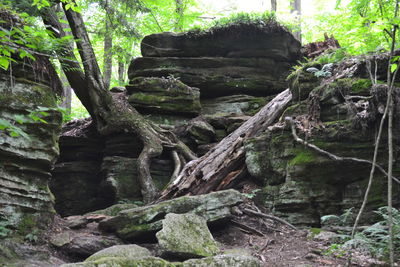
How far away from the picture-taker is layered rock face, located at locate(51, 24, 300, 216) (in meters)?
9.98

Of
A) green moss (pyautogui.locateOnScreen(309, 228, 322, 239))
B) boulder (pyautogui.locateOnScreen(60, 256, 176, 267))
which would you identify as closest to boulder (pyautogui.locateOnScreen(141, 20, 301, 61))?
green moss (pyautogui.locateOnScreen(309, 228, 322, 239))

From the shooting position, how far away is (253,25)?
464 inches

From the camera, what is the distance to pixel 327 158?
6461 millimetres

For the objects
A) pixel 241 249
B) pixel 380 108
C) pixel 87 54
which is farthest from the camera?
pixel 87 54

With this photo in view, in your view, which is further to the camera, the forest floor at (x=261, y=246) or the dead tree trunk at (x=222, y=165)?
the dead tree trunk at (x=222, y=165)

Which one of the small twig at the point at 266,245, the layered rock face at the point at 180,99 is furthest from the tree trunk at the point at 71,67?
the small twig at the point at 266,245

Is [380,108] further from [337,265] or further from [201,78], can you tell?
[201,78]

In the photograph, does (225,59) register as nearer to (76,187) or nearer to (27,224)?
(76,187)

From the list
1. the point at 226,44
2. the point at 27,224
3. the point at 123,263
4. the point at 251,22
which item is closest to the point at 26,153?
the point at 27,224

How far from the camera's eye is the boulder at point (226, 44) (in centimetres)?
1205

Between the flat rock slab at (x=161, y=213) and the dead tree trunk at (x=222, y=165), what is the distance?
5.18ft

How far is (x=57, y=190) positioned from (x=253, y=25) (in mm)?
8735

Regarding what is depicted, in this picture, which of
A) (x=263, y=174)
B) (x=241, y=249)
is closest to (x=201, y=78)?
(x=263, y=174)

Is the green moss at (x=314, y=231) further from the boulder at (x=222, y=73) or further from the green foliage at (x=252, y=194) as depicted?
the boulder at (x=222, y=73)
